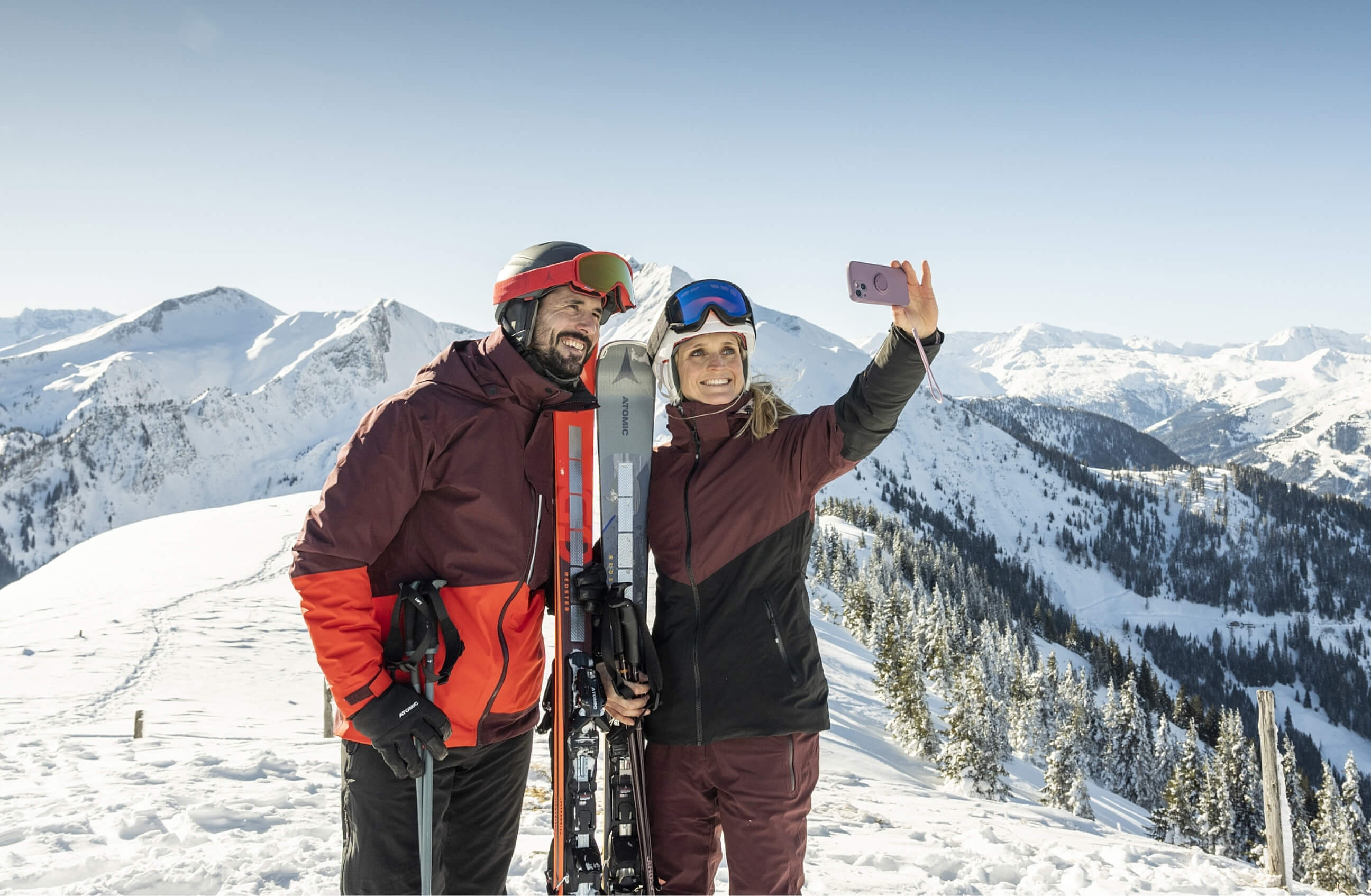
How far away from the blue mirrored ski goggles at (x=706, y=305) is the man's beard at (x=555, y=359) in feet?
2.01

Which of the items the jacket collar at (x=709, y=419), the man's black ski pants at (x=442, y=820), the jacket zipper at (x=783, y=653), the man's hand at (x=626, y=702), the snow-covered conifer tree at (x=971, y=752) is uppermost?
the jacket collar at (x=709, y=419)

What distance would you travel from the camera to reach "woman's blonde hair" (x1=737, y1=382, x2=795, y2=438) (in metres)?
3.71

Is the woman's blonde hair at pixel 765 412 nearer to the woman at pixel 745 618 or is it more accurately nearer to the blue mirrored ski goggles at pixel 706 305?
the woman at pixel 745 618

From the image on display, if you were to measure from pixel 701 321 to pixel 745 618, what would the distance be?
156 centimetres

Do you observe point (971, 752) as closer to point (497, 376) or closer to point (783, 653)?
point (783, 653)

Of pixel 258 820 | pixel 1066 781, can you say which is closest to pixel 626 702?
pixel 258 820

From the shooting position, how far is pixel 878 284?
3.50 m

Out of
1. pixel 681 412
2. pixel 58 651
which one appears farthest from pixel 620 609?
pixel 58 651

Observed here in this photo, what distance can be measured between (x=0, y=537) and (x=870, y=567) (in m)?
185

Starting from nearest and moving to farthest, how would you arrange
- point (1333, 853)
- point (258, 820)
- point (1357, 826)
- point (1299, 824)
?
point (258, 820), point (1333, 853), point (1299, 824), point (1357, 826)

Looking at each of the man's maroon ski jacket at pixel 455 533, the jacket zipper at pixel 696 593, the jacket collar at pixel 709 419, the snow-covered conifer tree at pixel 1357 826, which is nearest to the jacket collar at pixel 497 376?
the man's maroon ski jacket at pixel 455 533

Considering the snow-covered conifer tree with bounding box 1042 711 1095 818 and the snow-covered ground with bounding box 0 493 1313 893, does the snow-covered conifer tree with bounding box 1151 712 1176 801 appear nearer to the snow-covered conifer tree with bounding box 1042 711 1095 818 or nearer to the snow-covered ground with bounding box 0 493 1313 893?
the snow-covered conifer tree with bounding box 1042 711 1095 818

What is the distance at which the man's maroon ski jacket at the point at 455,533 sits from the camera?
312 centimetres

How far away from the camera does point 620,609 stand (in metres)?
3.58
